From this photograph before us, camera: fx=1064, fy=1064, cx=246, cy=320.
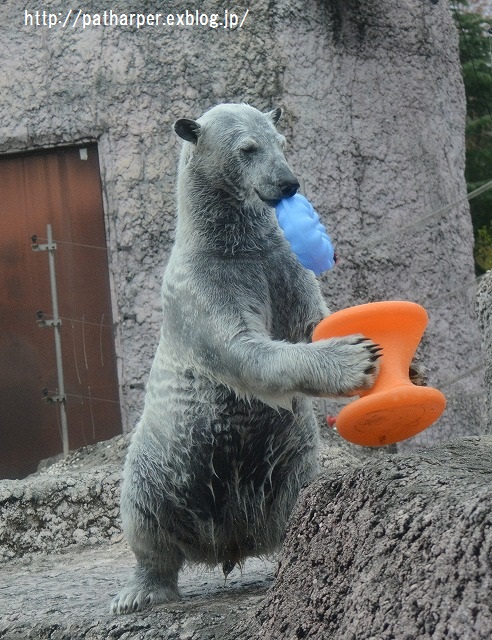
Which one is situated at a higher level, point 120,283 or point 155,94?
point 155,94

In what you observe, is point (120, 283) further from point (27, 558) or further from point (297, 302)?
point (297, 302)

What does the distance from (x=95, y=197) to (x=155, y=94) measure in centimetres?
74

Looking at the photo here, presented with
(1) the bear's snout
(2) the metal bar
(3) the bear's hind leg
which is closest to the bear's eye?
(1) the bear's snout

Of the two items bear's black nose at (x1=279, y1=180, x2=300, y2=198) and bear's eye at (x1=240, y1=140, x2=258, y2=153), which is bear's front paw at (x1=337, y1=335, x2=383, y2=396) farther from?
bear's eye at (x1=240, y1=140, x2=258, y2=153)

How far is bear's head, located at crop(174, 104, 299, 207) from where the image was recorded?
305 centimetres

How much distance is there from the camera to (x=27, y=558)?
5375mm

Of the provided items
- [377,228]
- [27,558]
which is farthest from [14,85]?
[27,558]

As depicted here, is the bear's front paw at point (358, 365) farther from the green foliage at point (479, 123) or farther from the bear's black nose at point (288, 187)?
the green foliage at point (479, 123)

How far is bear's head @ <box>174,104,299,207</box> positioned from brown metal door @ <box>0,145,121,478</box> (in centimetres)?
343

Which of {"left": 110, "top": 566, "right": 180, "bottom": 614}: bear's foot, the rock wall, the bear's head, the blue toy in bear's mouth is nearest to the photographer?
the blue toy in bear's mouth

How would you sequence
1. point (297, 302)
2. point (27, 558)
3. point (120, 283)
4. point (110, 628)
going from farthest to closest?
point (120, 283) → point (27, 558) → point (297, 302) → point (110, 628)

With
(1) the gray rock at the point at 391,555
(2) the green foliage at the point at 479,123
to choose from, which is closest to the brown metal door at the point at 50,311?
(1) the gray rock at the point at 391,555

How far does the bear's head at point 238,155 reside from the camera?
10.00 ft

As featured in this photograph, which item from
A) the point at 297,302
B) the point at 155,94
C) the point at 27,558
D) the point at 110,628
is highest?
the point at 155,94
